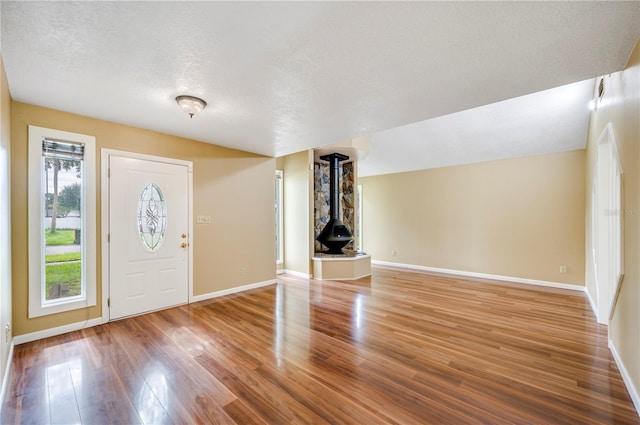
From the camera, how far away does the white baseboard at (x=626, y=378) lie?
1817 mm

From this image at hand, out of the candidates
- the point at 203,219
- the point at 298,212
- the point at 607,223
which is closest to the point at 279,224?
the point at 298,212

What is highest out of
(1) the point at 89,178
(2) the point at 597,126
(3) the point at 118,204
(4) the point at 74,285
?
(2) the point at 597,126

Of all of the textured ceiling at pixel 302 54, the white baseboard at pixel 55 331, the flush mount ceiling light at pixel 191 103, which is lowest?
the white baseboard at pixel 55 331

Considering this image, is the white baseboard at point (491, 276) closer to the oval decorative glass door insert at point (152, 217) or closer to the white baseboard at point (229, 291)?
the white baseboard at point (229, 291)

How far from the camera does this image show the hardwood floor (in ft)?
5.85

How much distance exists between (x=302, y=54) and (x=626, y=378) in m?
3.46

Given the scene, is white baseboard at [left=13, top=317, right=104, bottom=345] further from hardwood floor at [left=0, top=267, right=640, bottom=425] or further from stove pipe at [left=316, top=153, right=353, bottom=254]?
stove pipe at [left=316, top=153, right=353, bottom=254]

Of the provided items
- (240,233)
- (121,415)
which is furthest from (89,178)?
(121,415)

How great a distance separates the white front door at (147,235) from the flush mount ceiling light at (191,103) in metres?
1.45

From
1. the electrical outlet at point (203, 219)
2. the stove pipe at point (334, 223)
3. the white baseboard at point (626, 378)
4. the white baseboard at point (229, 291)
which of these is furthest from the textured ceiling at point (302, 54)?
the stove pipe at point (334, 223)

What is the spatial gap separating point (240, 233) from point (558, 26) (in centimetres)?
445

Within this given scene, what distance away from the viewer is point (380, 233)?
7555mm

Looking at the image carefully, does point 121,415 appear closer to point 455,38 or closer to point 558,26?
point 455,38

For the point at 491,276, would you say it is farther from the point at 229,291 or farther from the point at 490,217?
the point at 229,291
